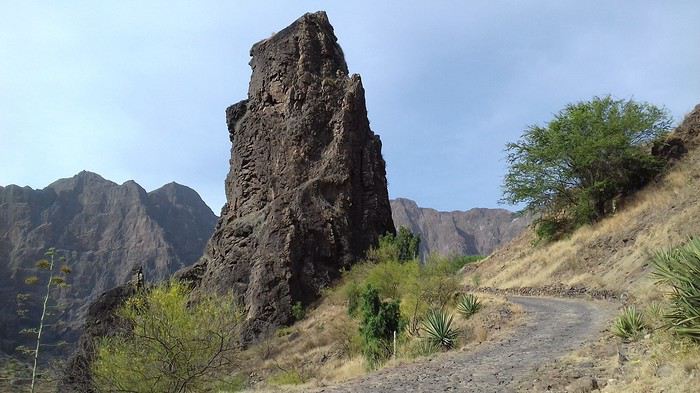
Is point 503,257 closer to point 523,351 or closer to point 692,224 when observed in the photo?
point 692,224

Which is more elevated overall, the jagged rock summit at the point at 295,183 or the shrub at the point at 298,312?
the jagged rock summit at the point at 295,183

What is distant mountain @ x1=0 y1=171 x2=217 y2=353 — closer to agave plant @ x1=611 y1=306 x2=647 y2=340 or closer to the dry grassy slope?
the dry grassy slope

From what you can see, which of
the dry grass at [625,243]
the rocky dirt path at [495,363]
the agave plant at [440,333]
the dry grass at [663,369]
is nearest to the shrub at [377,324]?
the agave plant at [440,333]

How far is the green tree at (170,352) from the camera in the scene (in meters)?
12.9

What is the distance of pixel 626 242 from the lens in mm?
26594

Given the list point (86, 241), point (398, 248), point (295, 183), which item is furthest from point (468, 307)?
point (86, 241)

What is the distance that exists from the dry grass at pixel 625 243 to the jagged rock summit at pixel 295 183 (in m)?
14.3

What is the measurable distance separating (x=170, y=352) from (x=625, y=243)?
23477mm

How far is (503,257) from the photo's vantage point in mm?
44625

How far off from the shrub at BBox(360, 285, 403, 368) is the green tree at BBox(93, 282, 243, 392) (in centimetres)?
737

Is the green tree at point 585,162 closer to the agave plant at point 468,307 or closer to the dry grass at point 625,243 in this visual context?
the dry grass at point 625,243

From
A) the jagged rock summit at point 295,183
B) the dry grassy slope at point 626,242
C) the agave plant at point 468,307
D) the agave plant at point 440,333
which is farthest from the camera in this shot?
the jagged rock summit at point 295,183

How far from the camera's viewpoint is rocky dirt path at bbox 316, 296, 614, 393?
33.1ft

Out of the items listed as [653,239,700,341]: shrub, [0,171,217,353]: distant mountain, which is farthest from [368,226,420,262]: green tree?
[0,171,217,353]: distant mountain
